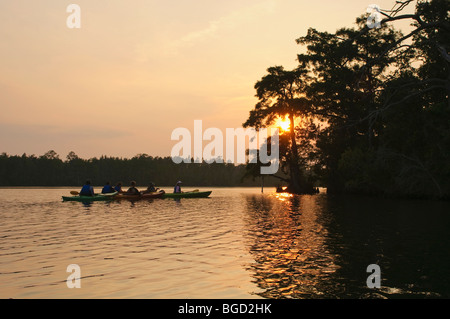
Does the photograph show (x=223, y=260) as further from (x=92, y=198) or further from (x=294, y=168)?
(x=294, y=168)

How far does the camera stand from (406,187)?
42.2 meters

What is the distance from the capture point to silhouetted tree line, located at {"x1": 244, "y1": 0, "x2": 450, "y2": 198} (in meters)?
36.1

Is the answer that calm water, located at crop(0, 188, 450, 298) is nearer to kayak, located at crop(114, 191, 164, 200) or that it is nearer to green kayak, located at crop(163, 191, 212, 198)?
kayak, located at crop(114, 191, 164, 200)

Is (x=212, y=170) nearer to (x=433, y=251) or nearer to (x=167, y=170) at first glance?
(x=167, y=170)

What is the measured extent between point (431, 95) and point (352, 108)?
11.1 meters

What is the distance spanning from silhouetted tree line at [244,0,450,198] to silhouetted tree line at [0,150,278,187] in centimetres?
8752

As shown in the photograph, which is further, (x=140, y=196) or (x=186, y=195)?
(x=186, y=195)

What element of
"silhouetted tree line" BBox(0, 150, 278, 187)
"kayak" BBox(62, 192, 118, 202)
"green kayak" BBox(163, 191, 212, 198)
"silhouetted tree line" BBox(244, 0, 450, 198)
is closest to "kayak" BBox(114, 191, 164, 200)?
"kayak" BBox(62, 192, 118, 202)

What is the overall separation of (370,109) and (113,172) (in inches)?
5128

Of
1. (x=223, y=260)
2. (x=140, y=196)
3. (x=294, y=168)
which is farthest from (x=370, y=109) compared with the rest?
(x=223, y=260)

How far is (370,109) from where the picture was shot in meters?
46.2

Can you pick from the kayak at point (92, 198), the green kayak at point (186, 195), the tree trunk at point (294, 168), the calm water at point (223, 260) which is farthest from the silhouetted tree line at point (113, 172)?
the calm water at point (223, 260)
